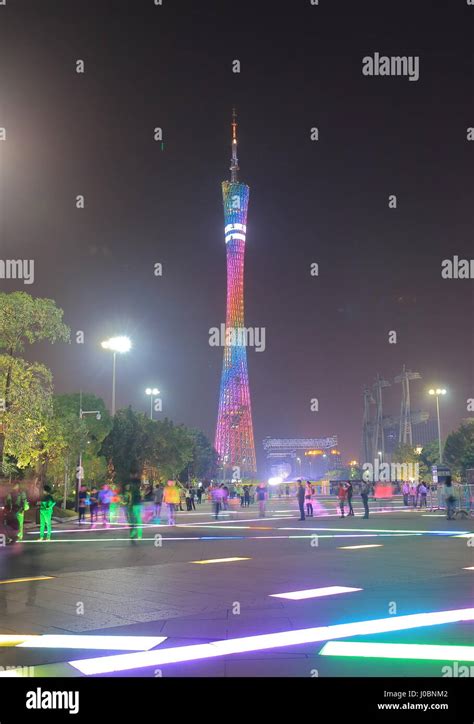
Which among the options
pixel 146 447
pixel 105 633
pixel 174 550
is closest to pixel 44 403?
pixel 174 550

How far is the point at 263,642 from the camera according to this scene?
6719 mm

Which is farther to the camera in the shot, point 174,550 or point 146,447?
point 146,447

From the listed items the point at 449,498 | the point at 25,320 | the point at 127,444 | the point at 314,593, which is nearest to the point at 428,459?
the point at 127,444

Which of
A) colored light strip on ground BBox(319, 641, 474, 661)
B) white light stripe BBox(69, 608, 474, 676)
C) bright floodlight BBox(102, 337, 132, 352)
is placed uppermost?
bright floodlight BBox(102, 337, 132, 352)

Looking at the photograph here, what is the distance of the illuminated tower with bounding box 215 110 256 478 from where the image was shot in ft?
357

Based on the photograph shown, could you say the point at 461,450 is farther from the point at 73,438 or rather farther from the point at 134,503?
the point at 134,503

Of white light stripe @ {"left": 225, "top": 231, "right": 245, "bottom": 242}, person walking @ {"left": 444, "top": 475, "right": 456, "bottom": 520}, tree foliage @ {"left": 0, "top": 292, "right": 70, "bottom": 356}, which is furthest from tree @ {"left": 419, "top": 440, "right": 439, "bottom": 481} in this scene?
tree foliage @ {"left": 0, "top": 292, "right": 70, "bottom": 356}

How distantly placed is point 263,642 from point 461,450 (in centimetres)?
8380

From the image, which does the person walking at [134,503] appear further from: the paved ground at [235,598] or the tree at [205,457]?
the tree at [205,457]

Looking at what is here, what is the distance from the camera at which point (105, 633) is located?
24.0 feet

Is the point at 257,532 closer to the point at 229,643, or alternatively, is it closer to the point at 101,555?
the point at 101,555

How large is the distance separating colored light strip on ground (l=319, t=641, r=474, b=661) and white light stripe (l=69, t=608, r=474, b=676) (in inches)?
15.1

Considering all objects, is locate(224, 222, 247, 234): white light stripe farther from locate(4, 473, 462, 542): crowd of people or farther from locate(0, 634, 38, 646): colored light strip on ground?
locate(0, 634, 38, 646): colored light strip on ground
